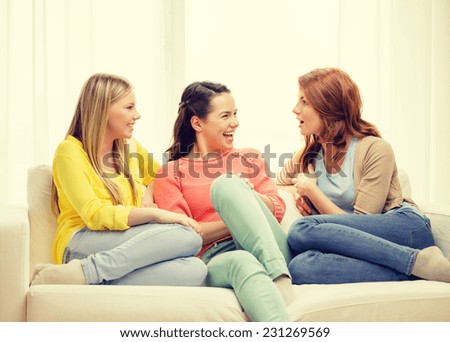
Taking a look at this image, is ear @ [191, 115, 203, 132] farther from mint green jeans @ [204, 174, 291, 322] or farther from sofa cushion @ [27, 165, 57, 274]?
sofa cushion @ [27, 165, 57, 274]

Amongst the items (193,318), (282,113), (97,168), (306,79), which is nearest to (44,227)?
(97,168)

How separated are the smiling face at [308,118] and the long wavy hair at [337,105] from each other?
1 centimetres

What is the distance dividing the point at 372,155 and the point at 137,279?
934 millimetres

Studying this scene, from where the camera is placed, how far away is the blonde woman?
190 cm

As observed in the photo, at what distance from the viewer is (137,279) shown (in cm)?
194

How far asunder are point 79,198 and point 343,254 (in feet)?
2.72

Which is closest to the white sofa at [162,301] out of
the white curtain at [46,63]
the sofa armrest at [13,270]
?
the sofa armrest at [13,270]

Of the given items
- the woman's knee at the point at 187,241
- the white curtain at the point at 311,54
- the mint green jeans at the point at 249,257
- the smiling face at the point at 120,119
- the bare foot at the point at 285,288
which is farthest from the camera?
the white curtain at the point at 311,54

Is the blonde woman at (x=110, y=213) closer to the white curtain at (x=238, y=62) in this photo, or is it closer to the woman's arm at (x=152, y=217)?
the woman's arm at (x=152, y=217)

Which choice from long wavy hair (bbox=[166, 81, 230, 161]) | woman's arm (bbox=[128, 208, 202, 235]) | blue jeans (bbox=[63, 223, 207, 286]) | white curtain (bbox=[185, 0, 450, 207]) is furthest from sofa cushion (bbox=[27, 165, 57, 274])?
white curtain (bbox=[185, 0, 450, 207])

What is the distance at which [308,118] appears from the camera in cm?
249

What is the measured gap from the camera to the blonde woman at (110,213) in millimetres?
1901

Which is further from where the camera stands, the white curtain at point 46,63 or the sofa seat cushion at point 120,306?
the white curtain at point 46,63

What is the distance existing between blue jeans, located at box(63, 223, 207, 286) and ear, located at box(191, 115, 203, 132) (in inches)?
22.0
